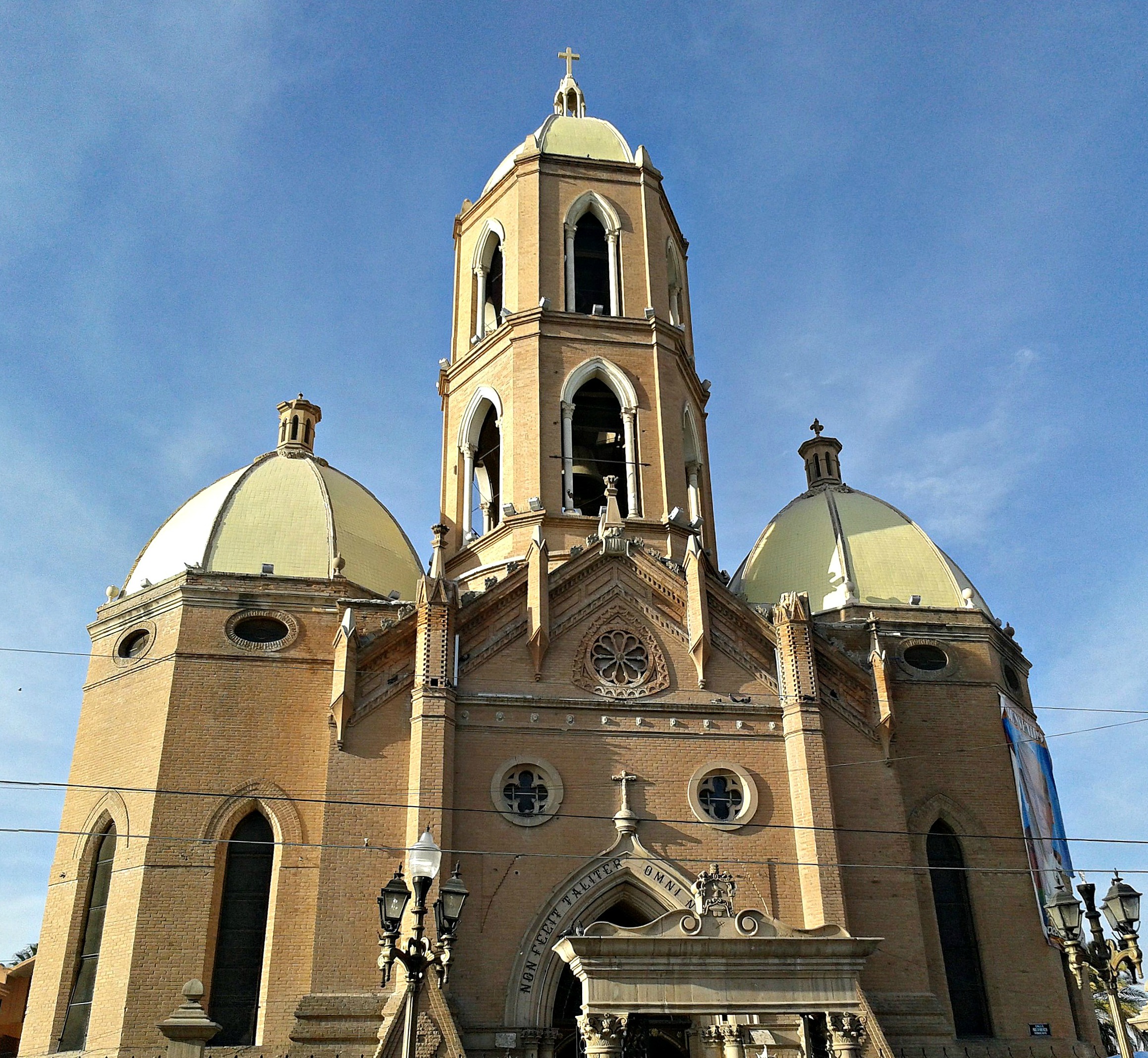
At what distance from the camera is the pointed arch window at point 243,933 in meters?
22.3

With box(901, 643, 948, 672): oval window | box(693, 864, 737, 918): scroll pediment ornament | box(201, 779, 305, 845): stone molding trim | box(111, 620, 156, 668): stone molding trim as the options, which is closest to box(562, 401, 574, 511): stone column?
box(901, 643, 948, 672): oval window

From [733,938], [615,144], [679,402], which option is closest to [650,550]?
[679,402]

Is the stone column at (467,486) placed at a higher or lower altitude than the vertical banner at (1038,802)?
higher

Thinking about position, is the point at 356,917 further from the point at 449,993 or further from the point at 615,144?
the point at 615,144

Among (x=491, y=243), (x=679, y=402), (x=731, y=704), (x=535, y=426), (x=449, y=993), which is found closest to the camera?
(x=449, y=993)

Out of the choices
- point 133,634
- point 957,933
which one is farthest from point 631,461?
point 957,933

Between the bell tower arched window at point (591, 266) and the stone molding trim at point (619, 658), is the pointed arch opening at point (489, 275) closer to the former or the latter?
the bell tower arched window at point (591, 266)

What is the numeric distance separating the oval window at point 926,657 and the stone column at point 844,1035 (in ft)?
45.6

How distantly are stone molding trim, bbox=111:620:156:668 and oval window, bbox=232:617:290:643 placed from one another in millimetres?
1889

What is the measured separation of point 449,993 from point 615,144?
25.1 m

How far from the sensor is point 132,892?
904 inches

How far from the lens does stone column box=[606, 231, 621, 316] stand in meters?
32.6

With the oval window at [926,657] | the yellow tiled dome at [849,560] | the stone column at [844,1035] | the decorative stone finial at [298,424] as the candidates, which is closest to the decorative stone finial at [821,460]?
the yellow tiled dome at [849,560]

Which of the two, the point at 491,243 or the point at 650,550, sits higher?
the point at 491,243
